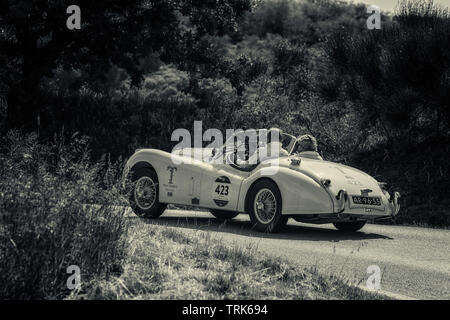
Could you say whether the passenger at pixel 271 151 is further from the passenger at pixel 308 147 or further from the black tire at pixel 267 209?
the black tire at pixel 267 209

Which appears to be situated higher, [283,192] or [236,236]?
[283,192]

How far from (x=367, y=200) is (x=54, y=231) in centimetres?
562

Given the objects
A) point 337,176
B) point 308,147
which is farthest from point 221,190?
point 337,176

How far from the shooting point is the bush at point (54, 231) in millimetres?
4793

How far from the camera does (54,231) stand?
5070mm

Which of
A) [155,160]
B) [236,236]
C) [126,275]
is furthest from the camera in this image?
[155,160]

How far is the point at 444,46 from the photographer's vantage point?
50.6 ft

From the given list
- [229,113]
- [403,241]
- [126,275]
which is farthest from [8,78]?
[126,275]

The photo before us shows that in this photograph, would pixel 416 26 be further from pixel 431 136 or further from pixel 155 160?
pixel 155 160

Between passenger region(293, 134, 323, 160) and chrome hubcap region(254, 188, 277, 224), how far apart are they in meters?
1.26

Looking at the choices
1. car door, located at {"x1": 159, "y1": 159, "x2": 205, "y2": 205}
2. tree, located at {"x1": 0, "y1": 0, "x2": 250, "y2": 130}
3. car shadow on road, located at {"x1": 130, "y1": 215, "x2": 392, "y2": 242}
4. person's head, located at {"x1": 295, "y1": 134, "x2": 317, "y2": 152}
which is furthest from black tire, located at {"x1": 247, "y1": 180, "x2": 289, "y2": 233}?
tree, located at {"x1": 0, "y1": 0, "x2": 250, "y2": 130}

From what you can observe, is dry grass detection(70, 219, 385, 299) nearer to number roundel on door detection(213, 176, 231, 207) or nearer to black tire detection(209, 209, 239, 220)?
number roundel on door detection(213, 176, 231, 207)

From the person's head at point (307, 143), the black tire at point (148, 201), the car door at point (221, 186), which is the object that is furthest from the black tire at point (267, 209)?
the black tire at point (148, 201)

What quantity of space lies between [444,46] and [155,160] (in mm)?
8258
